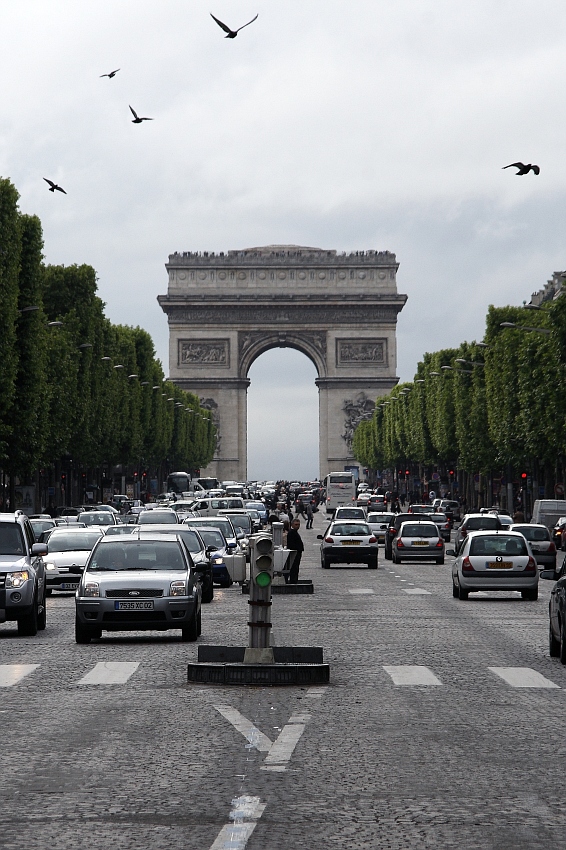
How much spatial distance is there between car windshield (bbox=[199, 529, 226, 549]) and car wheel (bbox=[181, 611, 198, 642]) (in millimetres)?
17564

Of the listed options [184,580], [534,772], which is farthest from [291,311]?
[534,772]

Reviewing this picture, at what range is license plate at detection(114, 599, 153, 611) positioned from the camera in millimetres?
21547

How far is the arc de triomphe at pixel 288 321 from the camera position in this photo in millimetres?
155375

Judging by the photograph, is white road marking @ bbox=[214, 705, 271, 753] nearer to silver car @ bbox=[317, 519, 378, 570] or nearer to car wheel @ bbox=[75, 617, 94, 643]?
car wheel @ bbox=[75, 617, 94, 643]

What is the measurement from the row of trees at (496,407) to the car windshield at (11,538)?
120ft

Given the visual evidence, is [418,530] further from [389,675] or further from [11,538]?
[389,675]

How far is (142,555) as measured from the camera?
23250mm

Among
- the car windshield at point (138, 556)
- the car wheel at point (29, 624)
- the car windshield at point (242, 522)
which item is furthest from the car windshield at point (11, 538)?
the car windshield at point (242, 522)

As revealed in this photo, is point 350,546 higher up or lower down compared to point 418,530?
lower down

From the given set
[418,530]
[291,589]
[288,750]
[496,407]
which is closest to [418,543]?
[418,530]

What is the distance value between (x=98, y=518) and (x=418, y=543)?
37.7 ft

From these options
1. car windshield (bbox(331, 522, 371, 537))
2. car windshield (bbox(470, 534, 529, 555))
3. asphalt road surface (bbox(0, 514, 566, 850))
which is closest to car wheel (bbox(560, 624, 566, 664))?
asphalt road surface (bbox(0, 514, 566, 850))

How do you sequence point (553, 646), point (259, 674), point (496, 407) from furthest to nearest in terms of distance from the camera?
1. point (496, 407)
2. point (553, 646)
3. point (259, 674)

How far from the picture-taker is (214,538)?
40.4m
